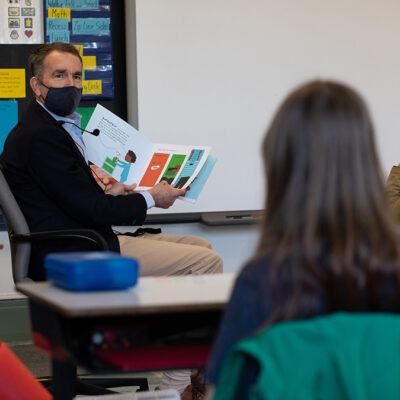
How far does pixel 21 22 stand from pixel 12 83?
0.34 m

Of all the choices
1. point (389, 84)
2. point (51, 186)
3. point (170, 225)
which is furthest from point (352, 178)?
point (389, 84)

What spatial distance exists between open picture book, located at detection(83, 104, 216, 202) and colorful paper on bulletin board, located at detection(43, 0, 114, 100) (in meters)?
1.20

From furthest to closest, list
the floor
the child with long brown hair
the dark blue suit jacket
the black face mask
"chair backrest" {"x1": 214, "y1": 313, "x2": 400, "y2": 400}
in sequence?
the floor
the black face mask
the dark blue suit jacket
the child with long brown hair
"chair backrest" {"x1": 214, "y1": 313, "x2": 400, "y2": 400}

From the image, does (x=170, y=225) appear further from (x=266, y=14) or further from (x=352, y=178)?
(x=352, y=178)

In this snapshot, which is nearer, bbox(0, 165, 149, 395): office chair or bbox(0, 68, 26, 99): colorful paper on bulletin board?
bbox(0, 165, 149, 395): office chair

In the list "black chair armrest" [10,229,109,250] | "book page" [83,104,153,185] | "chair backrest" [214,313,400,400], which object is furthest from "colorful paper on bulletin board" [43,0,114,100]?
"chair backrest" [214,313,400,400]

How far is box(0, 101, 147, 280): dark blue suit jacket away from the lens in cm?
260

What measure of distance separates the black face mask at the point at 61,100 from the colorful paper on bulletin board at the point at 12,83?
42.8 inches

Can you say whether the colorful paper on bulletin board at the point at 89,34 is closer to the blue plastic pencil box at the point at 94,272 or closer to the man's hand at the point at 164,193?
the man's hand at the point at 164,193

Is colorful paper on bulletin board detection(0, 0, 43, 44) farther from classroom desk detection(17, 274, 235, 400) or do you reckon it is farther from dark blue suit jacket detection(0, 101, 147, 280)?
classroom desk detection(17, 274, 235, 400)

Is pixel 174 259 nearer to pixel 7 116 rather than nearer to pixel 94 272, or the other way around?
pixel 94 272

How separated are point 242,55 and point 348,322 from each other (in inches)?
129

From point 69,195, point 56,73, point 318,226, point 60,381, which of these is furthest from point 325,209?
point 56,73

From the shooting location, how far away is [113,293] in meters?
1.40
